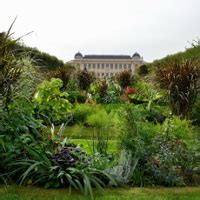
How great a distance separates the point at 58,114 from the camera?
34.7ft

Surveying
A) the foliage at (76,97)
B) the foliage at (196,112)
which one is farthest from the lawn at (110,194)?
the foliage at (76,97)

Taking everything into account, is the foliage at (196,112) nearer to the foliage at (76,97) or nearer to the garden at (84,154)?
the garden at (84,154)

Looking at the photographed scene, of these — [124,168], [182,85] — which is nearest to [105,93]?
[182,85]

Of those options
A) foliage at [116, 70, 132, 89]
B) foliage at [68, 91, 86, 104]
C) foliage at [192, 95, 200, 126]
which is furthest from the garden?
foliage at [116, 70, 132, 89]

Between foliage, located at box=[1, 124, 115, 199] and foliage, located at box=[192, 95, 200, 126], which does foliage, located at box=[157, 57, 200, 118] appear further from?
foliage, located at box=[1, 124, 115, 199]

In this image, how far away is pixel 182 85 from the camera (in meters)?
12.1

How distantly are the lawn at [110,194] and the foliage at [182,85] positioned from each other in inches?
222

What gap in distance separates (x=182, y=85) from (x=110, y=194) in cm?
635

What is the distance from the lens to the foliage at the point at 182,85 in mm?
12016

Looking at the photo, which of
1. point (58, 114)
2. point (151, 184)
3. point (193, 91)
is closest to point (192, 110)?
point (193, 91)

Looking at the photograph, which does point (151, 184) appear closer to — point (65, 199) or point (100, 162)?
point (100, 162)

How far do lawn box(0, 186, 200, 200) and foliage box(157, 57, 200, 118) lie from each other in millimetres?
5646

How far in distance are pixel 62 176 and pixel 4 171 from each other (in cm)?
81

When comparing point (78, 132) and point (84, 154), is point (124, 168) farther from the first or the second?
point (78, 132)
